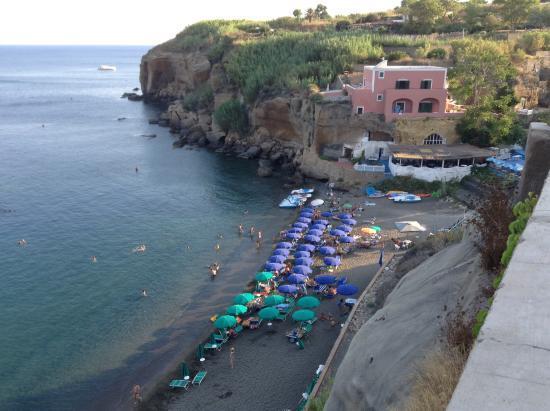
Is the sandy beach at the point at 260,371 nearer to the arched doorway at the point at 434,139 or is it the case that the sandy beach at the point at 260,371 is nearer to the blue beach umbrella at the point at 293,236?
the blue beach umbrella at the point at 293,236

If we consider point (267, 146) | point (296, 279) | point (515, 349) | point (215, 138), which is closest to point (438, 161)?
point (296, 279)

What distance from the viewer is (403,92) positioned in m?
46.3

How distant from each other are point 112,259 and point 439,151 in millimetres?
28650

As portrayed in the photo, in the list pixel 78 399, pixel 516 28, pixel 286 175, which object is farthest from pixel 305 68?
pixel 78 399

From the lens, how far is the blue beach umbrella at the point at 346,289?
1049 inches

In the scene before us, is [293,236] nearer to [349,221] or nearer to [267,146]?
[349,221]

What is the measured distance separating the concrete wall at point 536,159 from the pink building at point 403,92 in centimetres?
3663

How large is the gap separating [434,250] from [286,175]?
31910 mm

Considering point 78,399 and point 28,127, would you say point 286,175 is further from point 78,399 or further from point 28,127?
point 28,127

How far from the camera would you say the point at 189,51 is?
303ft

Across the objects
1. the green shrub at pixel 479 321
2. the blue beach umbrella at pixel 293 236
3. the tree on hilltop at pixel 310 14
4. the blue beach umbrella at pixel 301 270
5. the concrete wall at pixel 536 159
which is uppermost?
the tree on hilltop at pixel 310 14

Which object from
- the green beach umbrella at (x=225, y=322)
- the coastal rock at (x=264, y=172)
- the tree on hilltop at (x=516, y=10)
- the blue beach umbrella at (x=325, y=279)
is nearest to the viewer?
the green beach umbrella at (x=225, y=322)

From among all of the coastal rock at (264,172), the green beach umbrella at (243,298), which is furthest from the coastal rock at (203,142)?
the green beach umbrella at (243,298)

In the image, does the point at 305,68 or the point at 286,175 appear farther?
the point at 305,68
